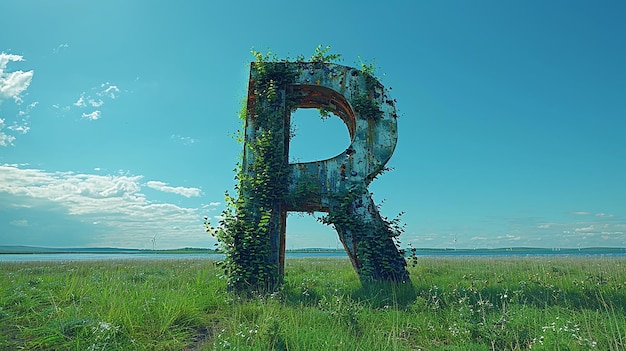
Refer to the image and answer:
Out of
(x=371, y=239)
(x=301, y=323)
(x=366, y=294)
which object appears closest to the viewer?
(x=301, y=323)

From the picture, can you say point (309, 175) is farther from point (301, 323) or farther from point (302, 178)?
point (301, 323)

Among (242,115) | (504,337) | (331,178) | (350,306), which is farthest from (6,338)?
(242,115)

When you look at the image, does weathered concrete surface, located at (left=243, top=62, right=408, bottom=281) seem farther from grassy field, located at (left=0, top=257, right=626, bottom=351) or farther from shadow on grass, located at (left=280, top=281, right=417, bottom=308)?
grassy field, located at (left=0, top=257, right=626, bottom=351)

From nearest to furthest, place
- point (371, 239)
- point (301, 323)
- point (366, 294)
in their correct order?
point (301, 323) → point (366, 294) → point (371, 239)

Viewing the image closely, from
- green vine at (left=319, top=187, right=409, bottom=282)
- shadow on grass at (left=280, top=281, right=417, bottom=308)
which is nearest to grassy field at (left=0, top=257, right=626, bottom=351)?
shadow on grass at (left=280, top=281, right=417, bottom=308)

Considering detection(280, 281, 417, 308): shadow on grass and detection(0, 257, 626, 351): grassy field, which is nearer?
detection(0, 257, 626, 351): grassy field

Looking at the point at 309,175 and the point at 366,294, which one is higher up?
the point at 309,175

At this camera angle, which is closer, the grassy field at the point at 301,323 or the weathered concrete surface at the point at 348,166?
the grassy field at the point at 301,323

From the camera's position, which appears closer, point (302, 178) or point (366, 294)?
point (366, 294)

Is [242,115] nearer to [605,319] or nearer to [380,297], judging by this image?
[380,297]

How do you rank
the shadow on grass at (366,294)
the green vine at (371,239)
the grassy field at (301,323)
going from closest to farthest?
the grassy field at (301,323) → the shadow on grass at (366,294) → the green vine at (371,239)

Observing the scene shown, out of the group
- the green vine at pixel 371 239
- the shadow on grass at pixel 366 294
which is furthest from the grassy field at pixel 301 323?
the green vine at pixel 371 239

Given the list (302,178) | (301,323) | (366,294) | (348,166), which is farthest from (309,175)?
(301,323)

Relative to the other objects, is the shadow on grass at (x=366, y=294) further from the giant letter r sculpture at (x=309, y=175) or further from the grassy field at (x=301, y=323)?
the giant letter r sculpture at (x=309, y=175)
